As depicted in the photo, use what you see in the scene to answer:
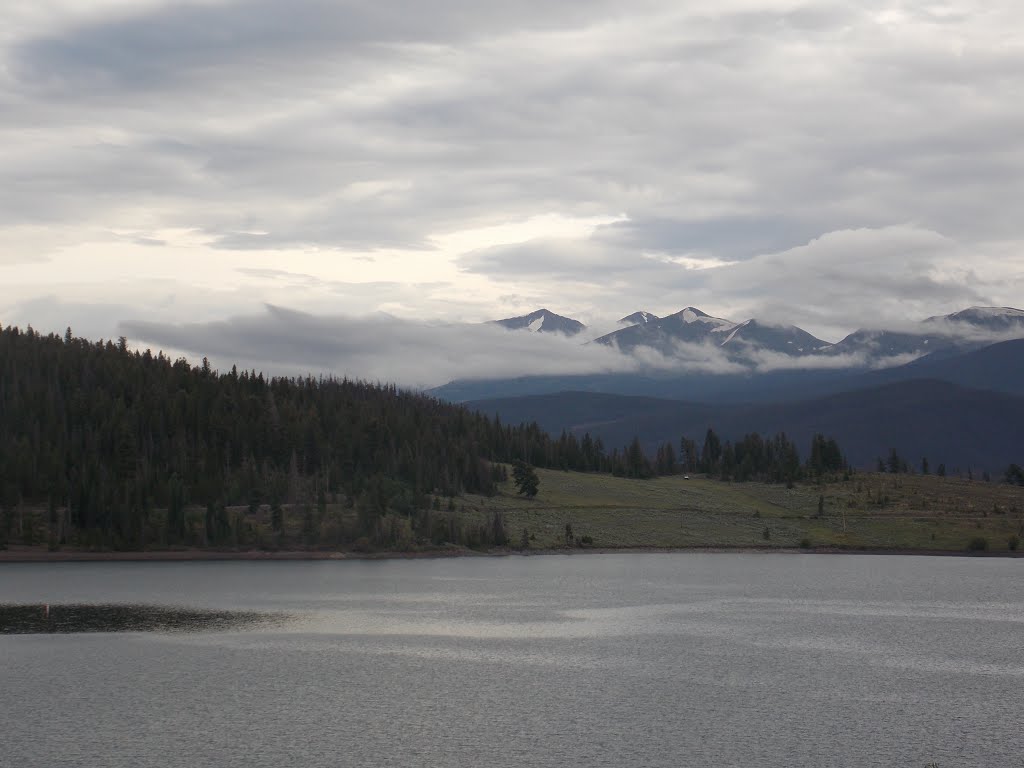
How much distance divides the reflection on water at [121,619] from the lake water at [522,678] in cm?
215

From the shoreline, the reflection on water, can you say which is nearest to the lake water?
the reflection on water

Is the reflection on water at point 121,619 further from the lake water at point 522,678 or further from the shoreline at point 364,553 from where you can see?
the shoreline at point 364,553

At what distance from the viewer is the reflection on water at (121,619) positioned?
300 ft

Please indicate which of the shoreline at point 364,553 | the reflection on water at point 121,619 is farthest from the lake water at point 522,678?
the shoreline at point 364,553

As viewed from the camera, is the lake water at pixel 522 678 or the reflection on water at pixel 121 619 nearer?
the lake water at pixel 522 678

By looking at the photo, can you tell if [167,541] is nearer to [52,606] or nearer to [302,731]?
[52,606]

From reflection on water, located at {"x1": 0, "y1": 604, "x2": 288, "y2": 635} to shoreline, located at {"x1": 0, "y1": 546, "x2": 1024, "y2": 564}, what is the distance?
61943 mm

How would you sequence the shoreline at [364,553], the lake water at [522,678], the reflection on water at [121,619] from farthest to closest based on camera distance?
the shoreline at [364,553], the reflection on water at [121,619], the lake water at [522,678]

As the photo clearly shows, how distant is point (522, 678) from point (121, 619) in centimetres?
4281

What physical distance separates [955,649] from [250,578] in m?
86.0

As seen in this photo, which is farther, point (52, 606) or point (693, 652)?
point (52, 606)

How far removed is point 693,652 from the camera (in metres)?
84.2

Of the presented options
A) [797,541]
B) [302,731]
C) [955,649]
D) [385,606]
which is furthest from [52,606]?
[797,541]

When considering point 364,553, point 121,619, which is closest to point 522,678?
point 121,619
